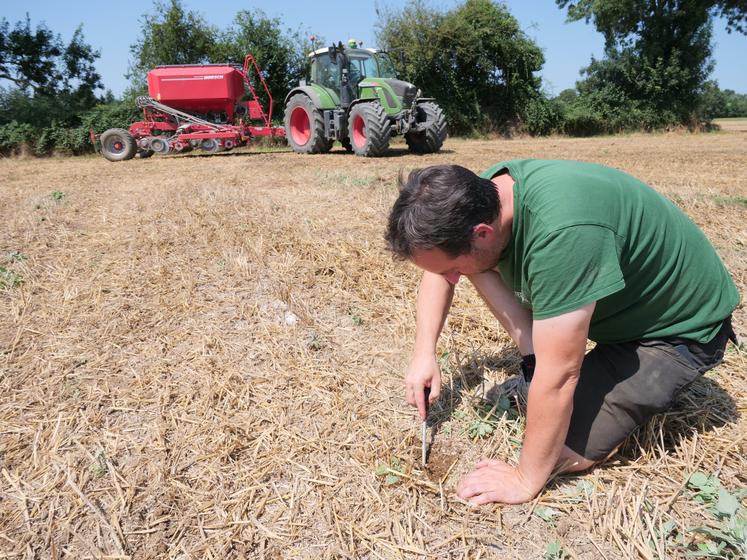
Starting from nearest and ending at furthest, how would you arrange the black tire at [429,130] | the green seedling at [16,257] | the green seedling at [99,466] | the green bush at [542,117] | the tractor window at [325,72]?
the green seedling at [99,466] → the green seedling at [16,257] → the black tire at [429,130] → the tractor window at [325,72] → the green bush at [542,117]

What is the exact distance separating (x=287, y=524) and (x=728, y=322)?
5.44ft

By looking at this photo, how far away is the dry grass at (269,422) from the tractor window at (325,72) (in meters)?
7.99

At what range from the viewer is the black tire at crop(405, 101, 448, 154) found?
35.2ft

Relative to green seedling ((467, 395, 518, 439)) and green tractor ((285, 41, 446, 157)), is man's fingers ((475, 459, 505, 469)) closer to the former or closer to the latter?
green seedling ((467, 395, 518, 439))

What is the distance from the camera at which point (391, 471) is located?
1.86 m

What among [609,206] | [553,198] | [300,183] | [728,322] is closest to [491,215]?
[553,198]

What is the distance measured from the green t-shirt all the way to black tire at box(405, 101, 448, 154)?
30.7 ft

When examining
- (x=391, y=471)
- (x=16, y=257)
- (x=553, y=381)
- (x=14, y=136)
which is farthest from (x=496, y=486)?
(x=14, y=136)

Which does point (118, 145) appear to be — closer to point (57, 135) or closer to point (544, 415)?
point (57, 135)

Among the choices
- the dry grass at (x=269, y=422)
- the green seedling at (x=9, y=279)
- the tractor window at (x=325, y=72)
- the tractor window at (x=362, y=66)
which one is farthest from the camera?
the tractor window at (x=325, y=72)

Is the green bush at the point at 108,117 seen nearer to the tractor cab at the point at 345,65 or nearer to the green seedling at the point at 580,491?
the tractor cab at the point at 345,65

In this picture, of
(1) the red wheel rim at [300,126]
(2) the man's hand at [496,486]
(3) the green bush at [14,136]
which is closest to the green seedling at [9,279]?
(2) the man's hand at [496,486]

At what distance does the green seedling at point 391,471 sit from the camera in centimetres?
184

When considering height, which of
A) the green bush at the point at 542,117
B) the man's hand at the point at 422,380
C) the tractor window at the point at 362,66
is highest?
the tractor window at the point at 362,66
